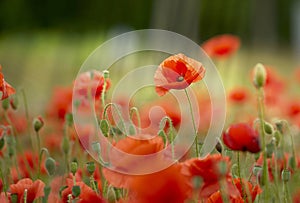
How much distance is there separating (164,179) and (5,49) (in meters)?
7.40

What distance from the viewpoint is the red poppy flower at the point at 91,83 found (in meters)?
1.27

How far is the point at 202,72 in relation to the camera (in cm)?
112

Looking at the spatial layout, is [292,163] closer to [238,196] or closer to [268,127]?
[268,127]

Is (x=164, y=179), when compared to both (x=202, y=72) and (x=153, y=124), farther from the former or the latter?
(x=153, y=124)

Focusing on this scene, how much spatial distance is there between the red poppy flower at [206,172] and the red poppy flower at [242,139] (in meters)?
0.04

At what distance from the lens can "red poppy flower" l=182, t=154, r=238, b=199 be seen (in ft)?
3.00

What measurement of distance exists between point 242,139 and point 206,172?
3.1 inches

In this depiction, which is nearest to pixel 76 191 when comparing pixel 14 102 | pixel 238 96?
pixel 14 102

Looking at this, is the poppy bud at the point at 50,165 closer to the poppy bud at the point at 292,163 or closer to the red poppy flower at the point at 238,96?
the poppy bud at the point at 292,163

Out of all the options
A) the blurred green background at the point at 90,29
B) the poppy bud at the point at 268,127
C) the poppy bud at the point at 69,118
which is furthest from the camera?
the blurred green background at the point at 90,29

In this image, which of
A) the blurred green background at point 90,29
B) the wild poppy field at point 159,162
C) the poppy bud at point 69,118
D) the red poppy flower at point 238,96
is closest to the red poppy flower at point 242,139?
the wild poppy field at point 159,162

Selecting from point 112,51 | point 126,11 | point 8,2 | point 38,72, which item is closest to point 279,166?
point 112,51

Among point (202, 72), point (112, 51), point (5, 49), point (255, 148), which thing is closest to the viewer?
point (255, 148)

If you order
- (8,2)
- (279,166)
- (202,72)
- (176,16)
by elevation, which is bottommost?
(279,166)
